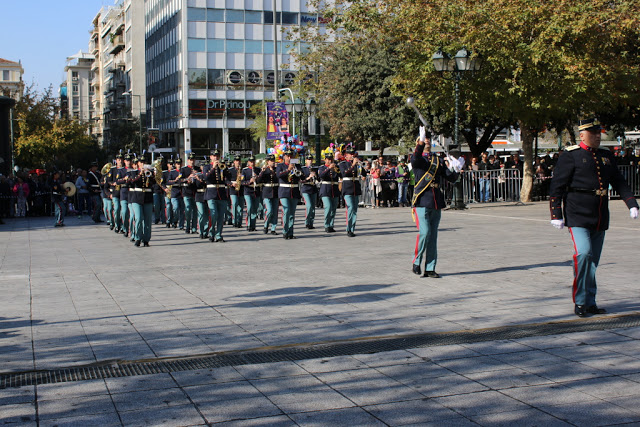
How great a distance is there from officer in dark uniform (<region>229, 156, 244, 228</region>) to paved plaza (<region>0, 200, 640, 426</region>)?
470 cm

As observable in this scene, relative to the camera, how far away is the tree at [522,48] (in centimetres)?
2348

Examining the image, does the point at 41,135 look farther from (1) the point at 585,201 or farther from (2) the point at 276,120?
(1) the point at 585,201

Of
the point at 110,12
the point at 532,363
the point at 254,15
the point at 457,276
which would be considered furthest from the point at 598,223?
the point at 110,12

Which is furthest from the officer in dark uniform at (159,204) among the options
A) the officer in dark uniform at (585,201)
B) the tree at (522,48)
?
the officer in dark uniform at (585,201)

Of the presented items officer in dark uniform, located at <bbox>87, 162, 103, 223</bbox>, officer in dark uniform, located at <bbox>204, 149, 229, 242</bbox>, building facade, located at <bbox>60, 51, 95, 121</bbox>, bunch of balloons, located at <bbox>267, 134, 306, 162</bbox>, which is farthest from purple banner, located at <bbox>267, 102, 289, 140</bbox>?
building facade, located at <bbox>60, 51, 95, 121</bbox>

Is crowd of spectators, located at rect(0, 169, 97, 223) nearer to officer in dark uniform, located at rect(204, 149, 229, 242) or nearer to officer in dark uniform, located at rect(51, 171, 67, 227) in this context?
officer in dark uniform, located at rect(51, 171, 67, 227)

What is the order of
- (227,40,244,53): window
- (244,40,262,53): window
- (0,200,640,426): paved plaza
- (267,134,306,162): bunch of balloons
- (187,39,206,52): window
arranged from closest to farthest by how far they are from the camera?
(0,200,640,426): paved plaza → (267,134,306,162): bunch of balloons → (187,39,206,52): window → (227,40,244,53): window → (244,40,262,53): window

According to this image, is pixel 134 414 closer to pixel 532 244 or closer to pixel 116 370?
pixel 116 370

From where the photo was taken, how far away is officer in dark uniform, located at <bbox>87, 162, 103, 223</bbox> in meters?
25.1

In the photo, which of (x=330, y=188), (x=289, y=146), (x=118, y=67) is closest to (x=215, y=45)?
(x=118, y=67)

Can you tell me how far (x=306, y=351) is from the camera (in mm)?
6609

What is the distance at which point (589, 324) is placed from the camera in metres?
7.42

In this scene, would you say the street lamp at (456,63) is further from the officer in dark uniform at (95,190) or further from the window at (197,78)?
the window at (197,78)

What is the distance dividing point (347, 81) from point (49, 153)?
2637 centimetres
